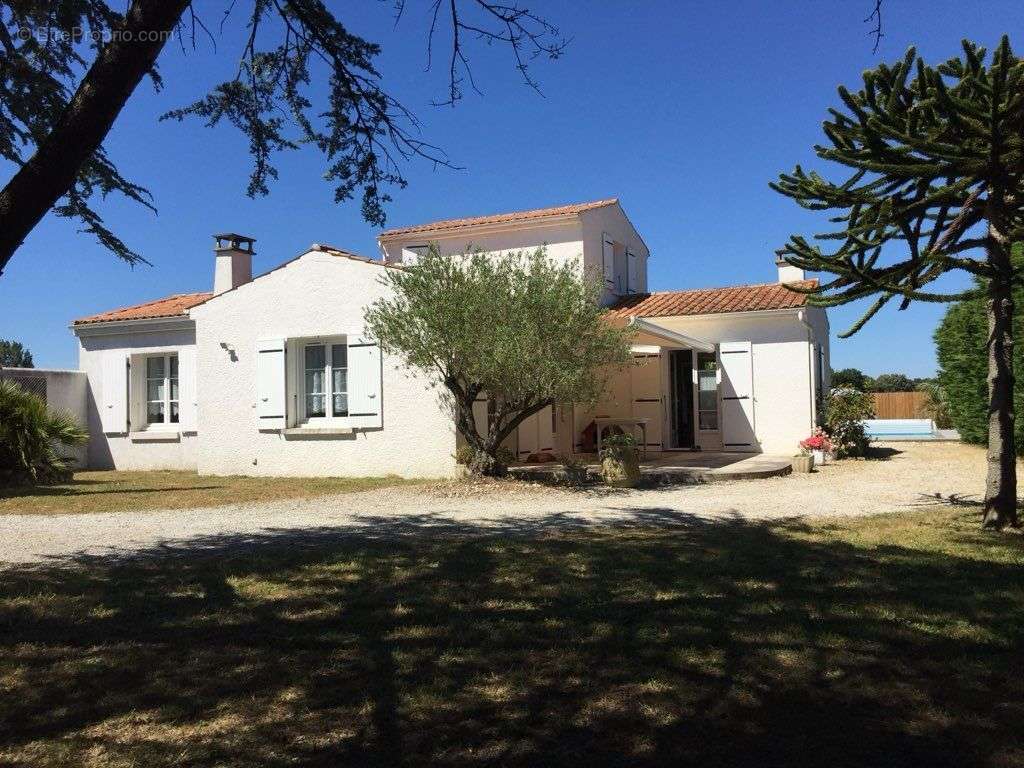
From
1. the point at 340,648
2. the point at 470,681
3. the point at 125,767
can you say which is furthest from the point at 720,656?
the point at 125,767

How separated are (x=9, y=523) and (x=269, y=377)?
6.29 m

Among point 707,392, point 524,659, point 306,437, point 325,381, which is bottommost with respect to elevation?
point 524,659

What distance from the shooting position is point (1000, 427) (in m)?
8.02

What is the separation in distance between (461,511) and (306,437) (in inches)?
244

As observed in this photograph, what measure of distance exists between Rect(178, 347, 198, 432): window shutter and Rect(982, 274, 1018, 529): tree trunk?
A: 15492mm

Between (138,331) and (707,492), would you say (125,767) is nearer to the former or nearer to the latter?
(707,492)

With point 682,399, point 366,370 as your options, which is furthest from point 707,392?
point 366,370

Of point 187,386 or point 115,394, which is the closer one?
point 187,386

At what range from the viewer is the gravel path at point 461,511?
8.41 metres

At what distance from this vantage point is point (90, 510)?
35.1ft

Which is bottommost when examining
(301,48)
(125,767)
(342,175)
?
(125,767)

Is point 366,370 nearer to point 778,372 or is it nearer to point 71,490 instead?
point 71,490

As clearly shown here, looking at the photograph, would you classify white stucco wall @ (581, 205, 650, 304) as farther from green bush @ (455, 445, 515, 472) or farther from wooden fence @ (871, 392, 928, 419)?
wooden fence @ (871, 392, 928, 419)

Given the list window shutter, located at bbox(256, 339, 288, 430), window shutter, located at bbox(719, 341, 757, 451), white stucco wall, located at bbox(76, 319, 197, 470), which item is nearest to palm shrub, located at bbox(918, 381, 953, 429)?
window shutter, located at bbox(719, 341, 757, 451)
